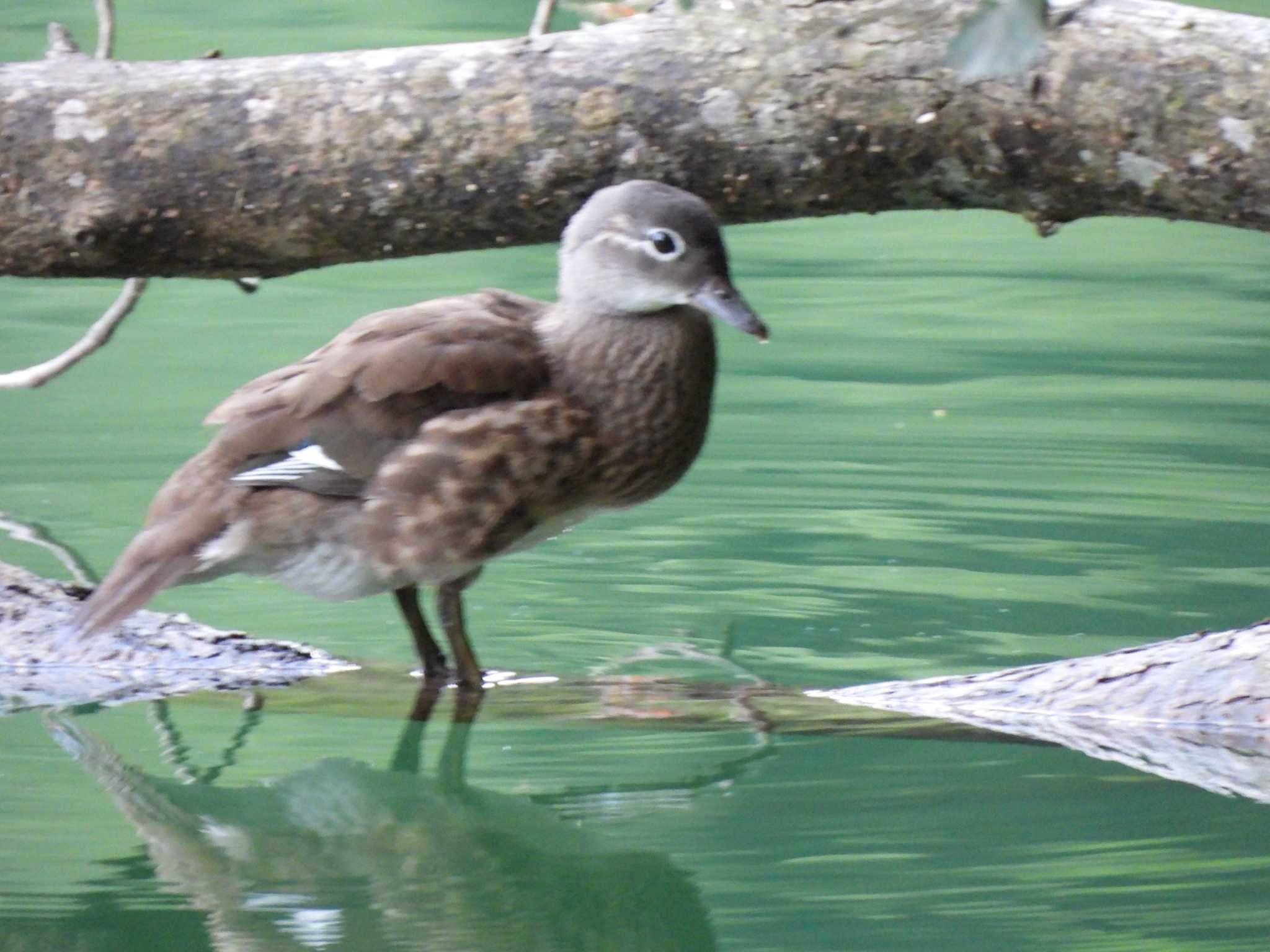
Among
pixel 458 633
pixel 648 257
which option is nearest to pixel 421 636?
pixel 458 633

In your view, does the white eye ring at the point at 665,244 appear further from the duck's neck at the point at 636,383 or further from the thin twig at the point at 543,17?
the thin twig at the point at 543,17

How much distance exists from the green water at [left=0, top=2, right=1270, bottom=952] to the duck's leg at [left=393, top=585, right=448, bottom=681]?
6cm

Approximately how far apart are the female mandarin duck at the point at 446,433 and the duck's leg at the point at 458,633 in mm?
81

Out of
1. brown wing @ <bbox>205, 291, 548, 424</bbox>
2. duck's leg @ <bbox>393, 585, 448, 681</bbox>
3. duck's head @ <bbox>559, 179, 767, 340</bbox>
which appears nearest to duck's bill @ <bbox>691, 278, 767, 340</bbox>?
duck's head @ <bbox>559, 179, 767, 340</bbox>

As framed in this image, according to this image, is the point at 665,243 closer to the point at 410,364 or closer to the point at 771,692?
the point at 410,364

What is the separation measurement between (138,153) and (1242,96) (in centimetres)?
161

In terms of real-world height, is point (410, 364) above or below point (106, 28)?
below

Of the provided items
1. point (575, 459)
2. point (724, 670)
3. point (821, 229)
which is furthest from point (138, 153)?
point (821, 229)

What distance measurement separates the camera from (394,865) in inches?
96.1

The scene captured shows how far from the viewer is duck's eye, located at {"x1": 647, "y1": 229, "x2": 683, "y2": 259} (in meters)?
2.97

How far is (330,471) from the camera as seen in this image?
2967 mm

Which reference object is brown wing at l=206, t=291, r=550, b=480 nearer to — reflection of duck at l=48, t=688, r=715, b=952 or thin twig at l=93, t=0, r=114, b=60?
reflection of duck at l=48, t=688, r=715, b=952

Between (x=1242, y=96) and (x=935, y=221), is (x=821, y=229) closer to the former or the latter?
(x=935, y=221)

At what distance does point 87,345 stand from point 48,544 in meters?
0.48
